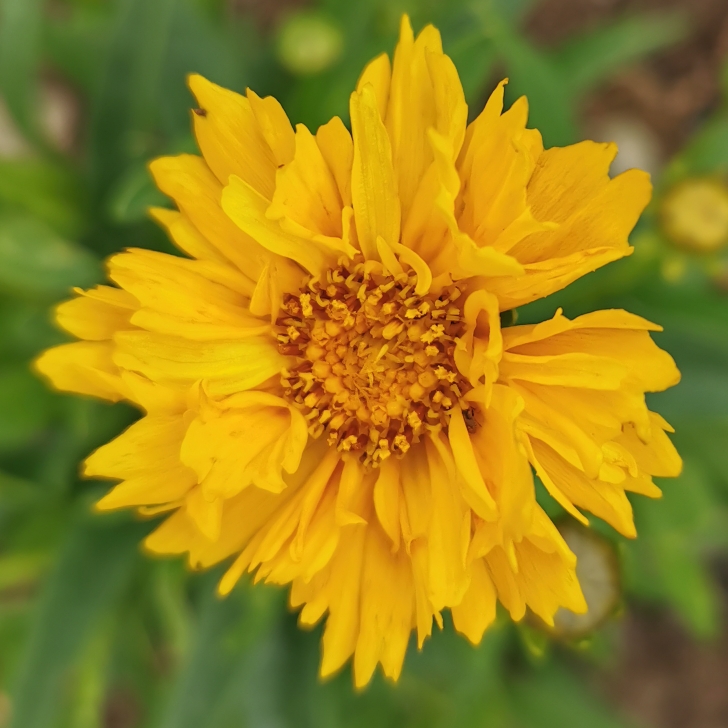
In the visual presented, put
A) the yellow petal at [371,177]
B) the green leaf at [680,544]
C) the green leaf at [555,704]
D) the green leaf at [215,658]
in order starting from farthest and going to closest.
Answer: the green leaf at [555,704] → the green leaf at [680,544] → the green leaf at [215,658] → the yellow petal at [371,177]

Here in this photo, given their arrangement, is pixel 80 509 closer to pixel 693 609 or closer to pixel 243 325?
pixel 243 325

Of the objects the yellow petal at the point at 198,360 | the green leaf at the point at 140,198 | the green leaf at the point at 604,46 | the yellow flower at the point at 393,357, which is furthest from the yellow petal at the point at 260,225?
the green leaf at the point at 604,46

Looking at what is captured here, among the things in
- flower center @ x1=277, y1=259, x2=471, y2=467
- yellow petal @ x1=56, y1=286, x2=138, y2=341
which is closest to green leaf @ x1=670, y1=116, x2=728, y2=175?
flower center @ x1=277, y1=259, x2=471, y2=467

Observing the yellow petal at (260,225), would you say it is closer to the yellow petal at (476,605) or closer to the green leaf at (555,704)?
the yellow petal at (476,605)

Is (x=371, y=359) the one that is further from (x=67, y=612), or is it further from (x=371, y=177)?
(x=67, y=612)

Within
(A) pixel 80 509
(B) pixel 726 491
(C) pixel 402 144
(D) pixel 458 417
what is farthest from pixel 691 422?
(A) pixel 80 509

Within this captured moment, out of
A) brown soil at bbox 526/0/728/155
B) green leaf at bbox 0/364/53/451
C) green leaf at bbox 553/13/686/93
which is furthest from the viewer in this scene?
brown soil at bbox 526/0/728/155

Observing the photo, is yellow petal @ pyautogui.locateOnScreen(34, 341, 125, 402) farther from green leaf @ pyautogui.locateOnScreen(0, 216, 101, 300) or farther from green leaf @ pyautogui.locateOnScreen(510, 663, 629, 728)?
green leaf @ pyautogui.locateOnScreen(510, 663, 629, 728)

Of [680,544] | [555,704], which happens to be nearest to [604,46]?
[680,544]

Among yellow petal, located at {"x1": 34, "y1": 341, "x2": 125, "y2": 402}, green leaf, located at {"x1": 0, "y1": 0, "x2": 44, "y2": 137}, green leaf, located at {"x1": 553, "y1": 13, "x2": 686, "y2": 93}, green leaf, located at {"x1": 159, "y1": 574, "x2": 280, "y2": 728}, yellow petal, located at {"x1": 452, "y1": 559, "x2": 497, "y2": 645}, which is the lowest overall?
green leaf, located at {"x1": 159, "y1": 574, "x2": 280, "y2": 728}
